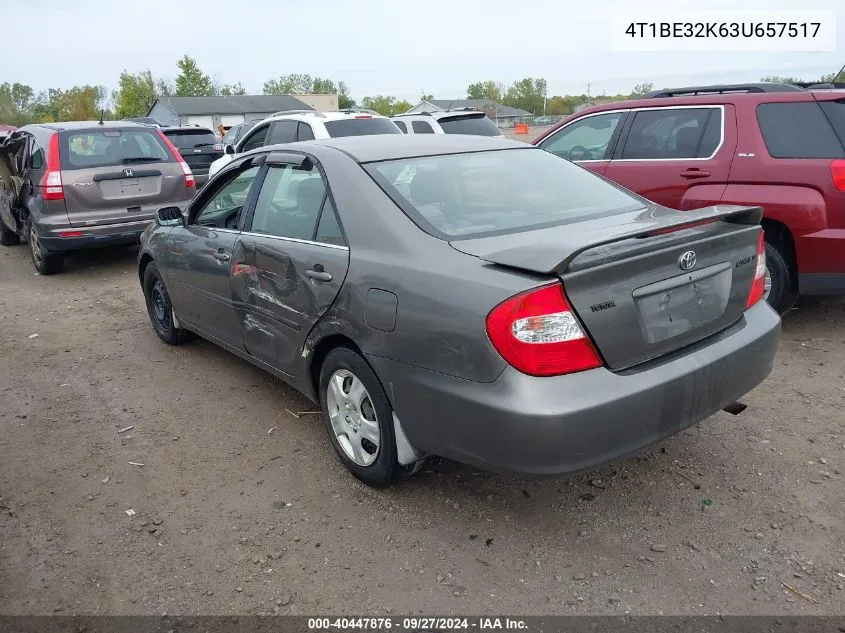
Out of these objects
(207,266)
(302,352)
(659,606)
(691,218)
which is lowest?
(659,606)

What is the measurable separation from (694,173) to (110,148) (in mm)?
6321

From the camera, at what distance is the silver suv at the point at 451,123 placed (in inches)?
523

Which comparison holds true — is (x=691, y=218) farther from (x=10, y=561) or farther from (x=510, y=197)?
(x=10, y=561)

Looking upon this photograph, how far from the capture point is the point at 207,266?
14.4ft

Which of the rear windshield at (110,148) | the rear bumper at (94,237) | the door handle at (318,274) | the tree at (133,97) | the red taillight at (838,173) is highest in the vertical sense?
the tree at (133,97)

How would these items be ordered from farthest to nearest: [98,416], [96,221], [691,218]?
[96,221] → [98,416] → [691,218]

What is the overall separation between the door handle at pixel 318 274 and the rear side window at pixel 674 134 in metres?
3.57

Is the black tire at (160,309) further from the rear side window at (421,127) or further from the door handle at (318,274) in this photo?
the rear side window at (421,127)

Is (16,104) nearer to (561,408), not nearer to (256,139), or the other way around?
(256,139)

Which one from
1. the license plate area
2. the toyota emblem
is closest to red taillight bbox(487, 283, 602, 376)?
the license plate area

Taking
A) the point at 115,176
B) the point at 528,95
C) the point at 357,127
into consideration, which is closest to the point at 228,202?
the point at 115,176

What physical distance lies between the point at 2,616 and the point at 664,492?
2.75m

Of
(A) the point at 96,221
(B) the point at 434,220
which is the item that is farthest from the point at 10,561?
(A) the point at 96,221

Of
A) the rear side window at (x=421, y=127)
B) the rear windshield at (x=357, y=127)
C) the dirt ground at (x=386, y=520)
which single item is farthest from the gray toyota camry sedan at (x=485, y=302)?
the rear side window at (x=421, y=127)
